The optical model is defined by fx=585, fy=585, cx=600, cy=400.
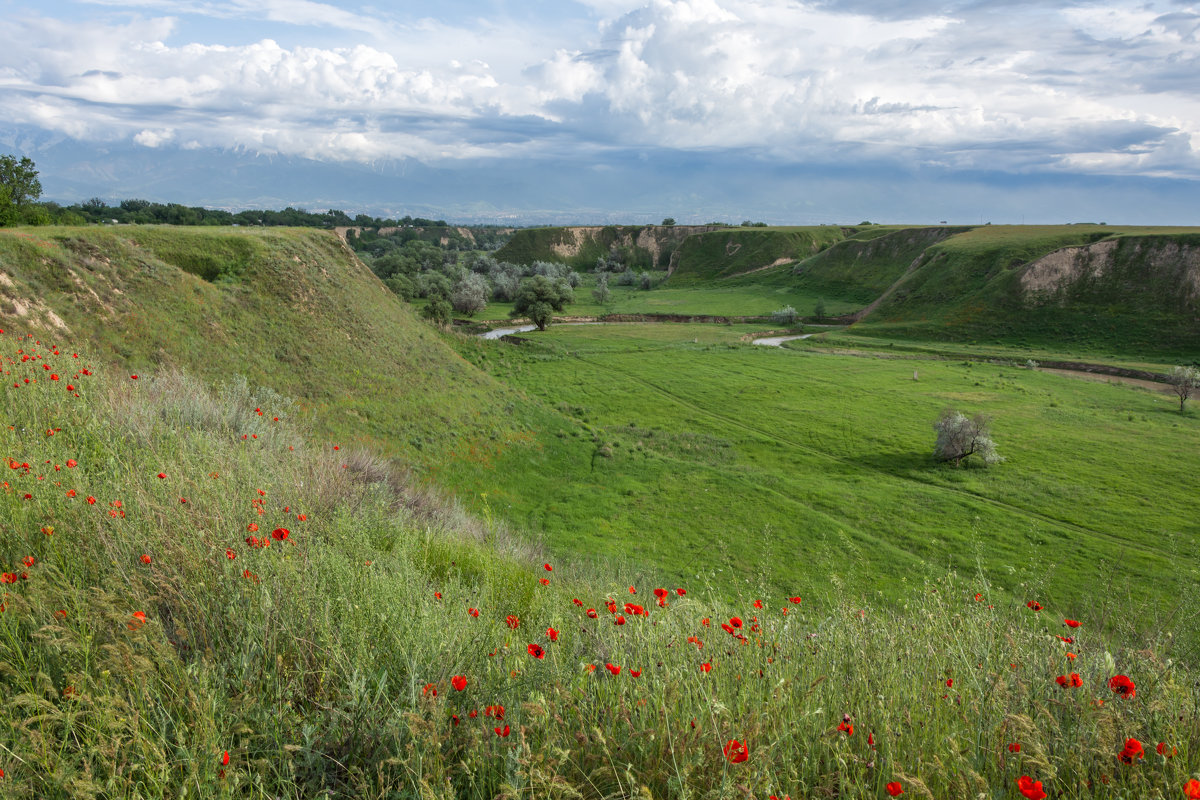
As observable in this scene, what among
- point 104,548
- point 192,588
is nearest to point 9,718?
point 192,588

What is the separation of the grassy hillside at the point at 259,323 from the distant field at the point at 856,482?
4.72 meters

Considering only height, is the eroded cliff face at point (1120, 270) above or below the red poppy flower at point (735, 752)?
above

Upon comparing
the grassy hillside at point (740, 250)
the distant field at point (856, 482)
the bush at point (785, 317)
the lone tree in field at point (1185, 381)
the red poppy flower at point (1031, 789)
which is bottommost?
the distant field at point (856, 482)

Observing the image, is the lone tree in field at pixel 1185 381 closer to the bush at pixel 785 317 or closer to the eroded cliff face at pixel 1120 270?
the eroded cliff face at pixel 1120 270

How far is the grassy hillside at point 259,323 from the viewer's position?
1953cm

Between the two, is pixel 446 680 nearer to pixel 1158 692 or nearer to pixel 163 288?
pixel 1158 692

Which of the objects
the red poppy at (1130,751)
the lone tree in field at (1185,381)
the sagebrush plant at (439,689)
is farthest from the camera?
the lone tree in field at (1185,381)

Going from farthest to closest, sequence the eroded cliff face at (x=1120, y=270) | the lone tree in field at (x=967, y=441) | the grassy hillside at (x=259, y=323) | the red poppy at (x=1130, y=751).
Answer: the eroded cliff face at (x=1120, y=270)
the lone tree in field at (x=967, y=441)
the grassy hillside at (x=259, y=323)
the red poppy at (x=1130, y=751)

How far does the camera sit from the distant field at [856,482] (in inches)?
737

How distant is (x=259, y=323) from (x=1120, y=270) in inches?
3253

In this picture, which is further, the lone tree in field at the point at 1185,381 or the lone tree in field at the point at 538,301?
the lone tree in field at the point at 538,301

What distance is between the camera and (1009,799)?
10.5 feet

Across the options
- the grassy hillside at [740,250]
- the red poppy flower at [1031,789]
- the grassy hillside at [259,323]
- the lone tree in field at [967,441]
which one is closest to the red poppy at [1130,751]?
the red poppy flower at [1031,789]

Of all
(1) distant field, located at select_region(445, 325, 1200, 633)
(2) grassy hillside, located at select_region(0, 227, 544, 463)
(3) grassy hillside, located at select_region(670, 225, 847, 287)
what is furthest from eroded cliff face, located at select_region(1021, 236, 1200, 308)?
(2) grassy hillside, located at select_region(0, 227, 544, 463)
